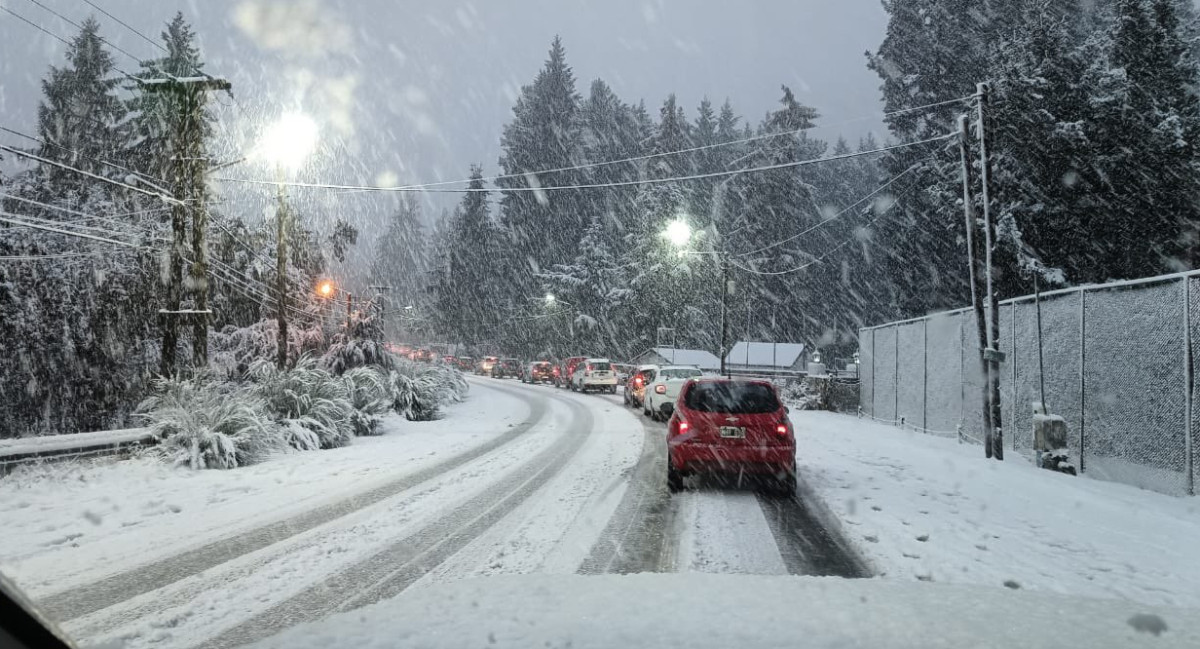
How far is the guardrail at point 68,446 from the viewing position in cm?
943

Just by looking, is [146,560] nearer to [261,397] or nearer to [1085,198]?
[261,397]

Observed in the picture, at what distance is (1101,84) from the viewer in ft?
90.7

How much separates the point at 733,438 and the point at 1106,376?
606cm

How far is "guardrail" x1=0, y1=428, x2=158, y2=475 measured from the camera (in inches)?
371

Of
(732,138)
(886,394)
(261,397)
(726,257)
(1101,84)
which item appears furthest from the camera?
(732,138)

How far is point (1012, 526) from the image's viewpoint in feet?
25.6

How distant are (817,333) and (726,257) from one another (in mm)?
52121

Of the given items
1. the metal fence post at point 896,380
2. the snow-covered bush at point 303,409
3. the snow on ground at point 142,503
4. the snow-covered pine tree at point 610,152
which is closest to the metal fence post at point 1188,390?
the snow on ground at point 142,503

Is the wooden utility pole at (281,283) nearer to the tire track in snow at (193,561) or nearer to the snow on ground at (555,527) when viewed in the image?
the snow on ground at (555,527)

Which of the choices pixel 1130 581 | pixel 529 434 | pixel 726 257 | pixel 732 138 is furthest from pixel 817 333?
pixel 1130 581

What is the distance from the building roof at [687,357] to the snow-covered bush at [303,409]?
121 ft

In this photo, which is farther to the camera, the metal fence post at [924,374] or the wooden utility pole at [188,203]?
the metal fence post at [924,374]

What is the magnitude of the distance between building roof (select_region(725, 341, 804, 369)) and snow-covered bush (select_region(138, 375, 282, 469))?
170 feet

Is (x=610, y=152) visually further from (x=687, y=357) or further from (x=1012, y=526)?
(x=1012, y=526)
